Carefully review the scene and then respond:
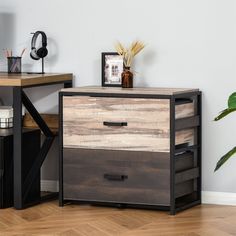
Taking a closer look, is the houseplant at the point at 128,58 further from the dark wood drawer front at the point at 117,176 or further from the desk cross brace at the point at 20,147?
the desk cross brace at the point at 20,147

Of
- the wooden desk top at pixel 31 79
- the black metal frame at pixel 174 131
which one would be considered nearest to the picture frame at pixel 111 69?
the wooden desk top at pixel 31 79

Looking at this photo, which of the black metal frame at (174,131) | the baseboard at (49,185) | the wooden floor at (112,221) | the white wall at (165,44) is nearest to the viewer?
the wooden floor at (112,221)

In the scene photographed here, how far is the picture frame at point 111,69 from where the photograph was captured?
4830mm

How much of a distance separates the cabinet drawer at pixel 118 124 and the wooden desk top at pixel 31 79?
212mm

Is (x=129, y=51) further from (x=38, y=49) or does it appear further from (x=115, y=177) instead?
(x=115, y=177)

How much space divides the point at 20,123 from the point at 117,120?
A: 57cm

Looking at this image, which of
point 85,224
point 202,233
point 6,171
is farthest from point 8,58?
point 202,233

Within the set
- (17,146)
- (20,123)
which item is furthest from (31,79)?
(17,146)

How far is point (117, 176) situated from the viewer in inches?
177

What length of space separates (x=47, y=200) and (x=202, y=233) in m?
1.22

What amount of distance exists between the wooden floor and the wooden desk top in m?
0.76

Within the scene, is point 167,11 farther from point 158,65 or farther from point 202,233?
point 202,233

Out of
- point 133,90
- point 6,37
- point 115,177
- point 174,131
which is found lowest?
point 115,177

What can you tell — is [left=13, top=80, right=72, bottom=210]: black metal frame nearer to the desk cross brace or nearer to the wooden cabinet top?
the desk cross brace
